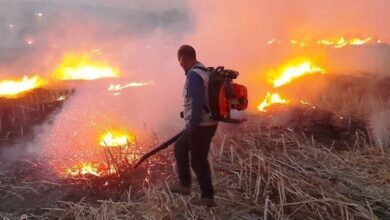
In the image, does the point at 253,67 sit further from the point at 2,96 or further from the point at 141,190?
the point at 141,190

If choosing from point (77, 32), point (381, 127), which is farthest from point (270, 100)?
point (77, 32)

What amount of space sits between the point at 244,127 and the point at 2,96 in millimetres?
5173

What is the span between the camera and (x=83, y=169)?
6.70 metres

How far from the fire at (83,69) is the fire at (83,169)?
677 cm

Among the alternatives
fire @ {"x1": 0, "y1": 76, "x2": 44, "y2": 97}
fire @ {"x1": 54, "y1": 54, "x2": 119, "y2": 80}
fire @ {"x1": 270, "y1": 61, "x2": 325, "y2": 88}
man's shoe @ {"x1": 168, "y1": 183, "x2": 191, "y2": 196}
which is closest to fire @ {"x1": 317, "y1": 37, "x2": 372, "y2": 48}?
fire @ {"x1": 270, "y1": 61, "x2": 325, "y2": 88}

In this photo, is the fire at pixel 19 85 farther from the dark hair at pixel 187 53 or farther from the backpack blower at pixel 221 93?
the backpack blower at pixel 221 93

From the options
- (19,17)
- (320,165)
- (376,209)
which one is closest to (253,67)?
(320,165)

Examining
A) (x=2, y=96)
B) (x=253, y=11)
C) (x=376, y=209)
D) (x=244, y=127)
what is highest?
(x=253, y=11)

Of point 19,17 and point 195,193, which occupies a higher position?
point 19,17

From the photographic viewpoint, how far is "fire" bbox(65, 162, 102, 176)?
6504mm

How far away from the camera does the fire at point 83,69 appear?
13656 millimetres

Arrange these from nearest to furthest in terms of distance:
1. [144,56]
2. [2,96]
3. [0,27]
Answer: [2,96] → [144,56] → [0,27]

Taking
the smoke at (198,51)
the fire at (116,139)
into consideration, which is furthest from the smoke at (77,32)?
the fire at (116,139)

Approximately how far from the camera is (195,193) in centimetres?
551
